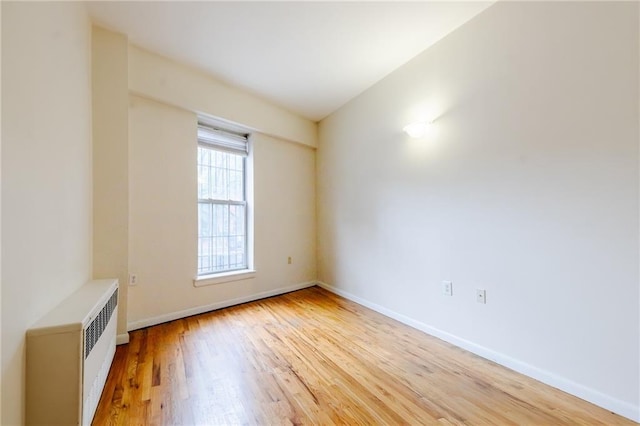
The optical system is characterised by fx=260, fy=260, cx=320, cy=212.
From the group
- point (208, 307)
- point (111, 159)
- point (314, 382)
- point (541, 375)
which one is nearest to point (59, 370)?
point (314, 382)

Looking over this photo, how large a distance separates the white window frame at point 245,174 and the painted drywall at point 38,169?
1240 mm

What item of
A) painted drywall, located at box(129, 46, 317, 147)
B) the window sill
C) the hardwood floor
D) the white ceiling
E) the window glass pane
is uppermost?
the white ceiling

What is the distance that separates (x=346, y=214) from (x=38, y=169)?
2985 mm

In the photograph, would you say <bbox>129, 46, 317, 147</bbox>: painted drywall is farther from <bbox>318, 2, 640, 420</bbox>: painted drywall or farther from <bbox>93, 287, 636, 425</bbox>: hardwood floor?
<bbox>93, 287, 636, 425</bbox>: hardwood floor

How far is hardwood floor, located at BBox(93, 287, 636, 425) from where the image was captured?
1.50 meters

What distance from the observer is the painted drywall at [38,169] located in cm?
108

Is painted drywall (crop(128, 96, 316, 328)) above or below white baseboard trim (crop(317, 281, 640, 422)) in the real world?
above

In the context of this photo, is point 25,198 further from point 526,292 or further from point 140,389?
point 526,292

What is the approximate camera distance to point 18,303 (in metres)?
1.13

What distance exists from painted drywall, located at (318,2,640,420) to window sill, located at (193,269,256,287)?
180cm

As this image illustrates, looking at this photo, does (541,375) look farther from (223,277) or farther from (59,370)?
(223,277)

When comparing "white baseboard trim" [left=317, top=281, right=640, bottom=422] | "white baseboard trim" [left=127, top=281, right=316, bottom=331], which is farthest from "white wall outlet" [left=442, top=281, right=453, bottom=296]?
"white baseboard trim" [left=127, top=281, right=316, bottom=331]

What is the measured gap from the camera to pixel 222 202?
134 inches

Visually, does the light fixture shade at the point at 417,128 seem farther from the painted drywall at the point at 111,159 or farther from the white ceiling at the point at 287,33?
the painted drywall at the point at 111,159
